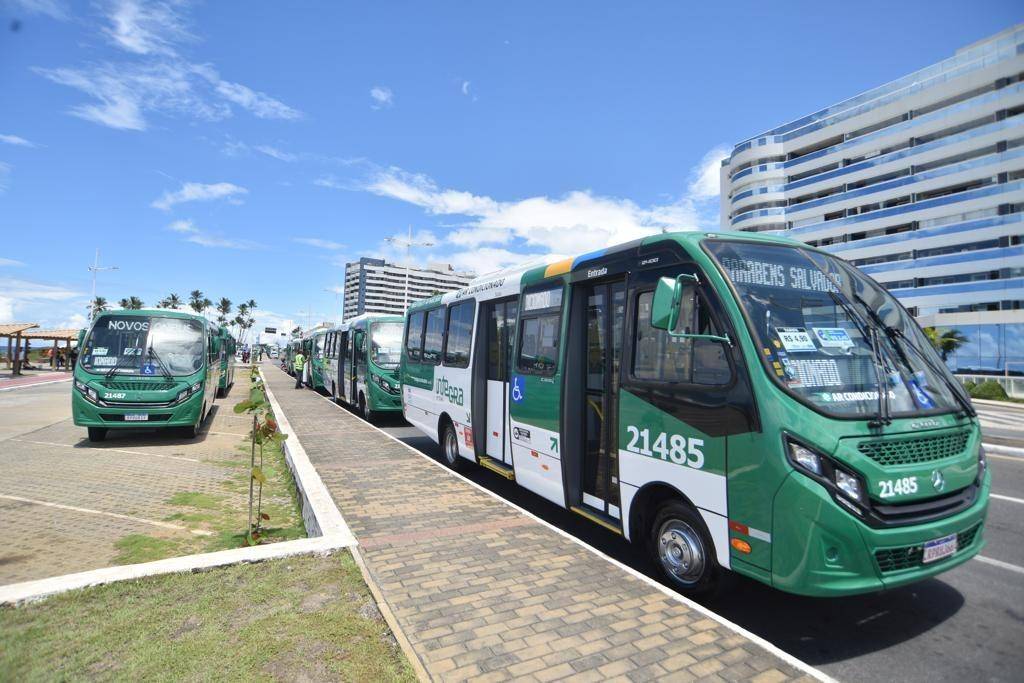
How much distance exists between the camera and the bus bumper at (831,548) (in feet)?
10.8

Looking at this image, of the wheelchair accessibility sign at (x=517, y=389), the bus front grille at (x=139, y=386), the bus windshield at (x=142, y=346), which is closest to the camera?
the wheelchair accessibility sign at (x=517, y=389)

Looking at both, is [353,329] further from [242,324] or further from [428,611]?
[242,324]

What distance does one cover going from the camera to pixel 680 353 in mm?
4293

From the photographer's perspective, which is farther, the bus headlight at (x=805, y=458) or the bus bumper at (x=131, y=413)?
the bus bumper at (x=131, y=413)

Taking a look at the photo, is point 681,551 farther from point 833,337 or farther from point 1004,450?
point 1004,450

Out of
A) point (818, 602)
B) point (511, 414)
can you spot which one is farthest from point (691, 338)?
point (511, 414)

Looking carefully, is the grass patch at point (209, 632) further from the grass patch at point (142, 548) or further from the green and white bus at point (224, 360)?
the green and white bus at point (224, 360)

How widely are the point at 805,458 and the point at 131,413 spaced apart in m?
11.6

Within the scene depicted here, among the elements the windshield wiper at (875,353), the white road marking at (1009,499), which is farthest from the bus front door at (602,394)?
the white road marking at (1009,499)

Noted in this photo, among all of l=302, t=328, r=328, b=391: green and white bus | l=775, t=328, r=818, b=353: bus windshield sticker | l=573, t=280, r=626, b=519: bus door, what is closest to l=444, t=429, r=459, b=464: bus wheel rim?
l=573, t=280, r=626, b=519: bus door

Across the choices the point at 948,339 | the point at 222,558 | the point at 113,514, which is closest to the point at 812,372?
the point at 222,558

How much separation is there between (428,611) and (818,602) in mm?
3094

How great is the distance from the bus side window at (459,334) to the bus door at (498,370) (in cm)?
46

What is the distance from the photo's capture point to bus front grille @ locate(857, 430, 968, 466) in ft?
11.2
